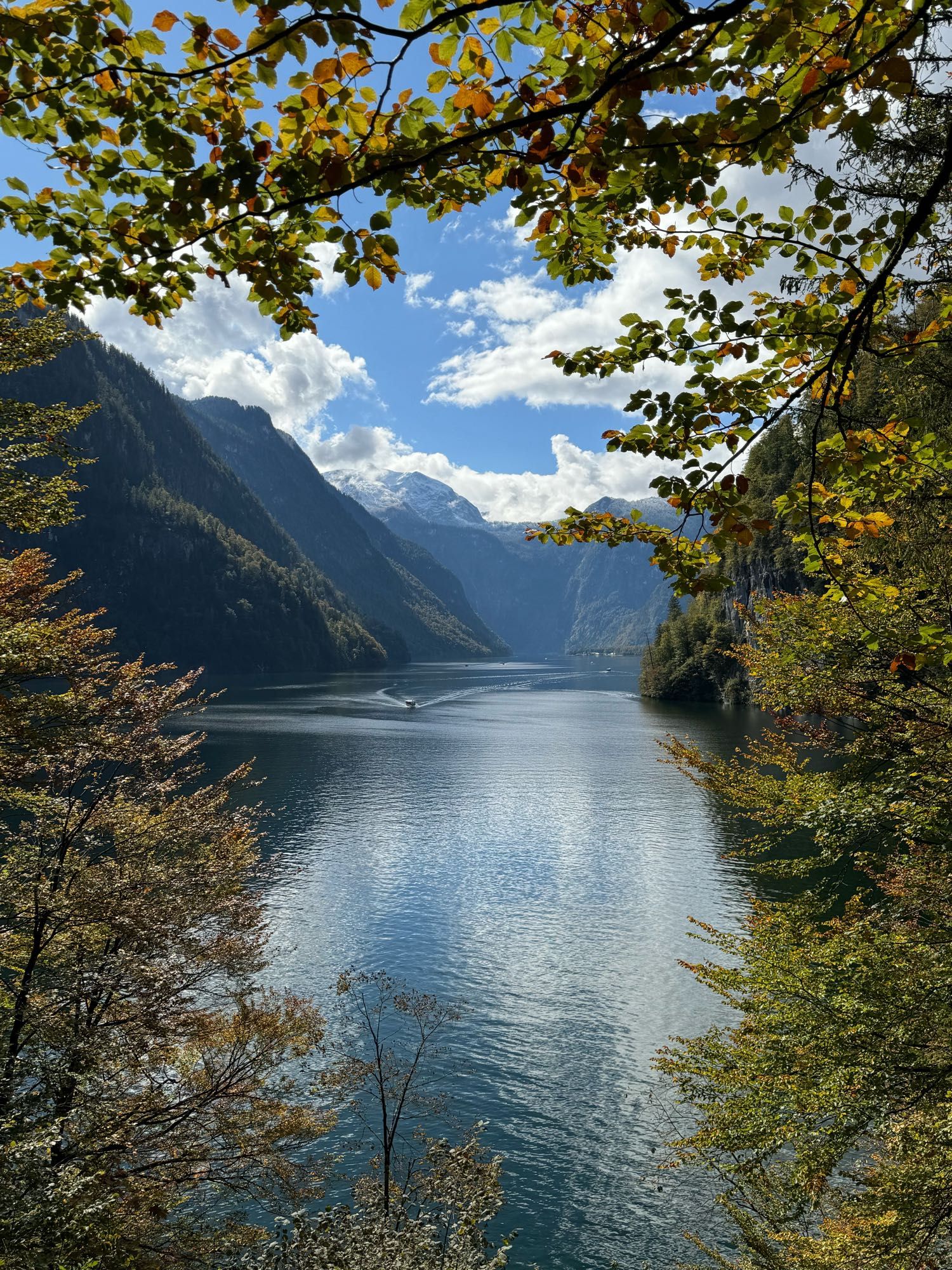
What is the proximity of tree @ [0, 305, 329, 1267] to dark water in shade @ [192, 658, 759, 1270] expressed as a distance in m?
6.57

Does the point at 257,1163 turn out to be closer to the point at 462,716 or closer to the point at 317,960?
the point at 317,960

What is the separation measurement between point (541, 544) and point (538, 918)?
27.6m

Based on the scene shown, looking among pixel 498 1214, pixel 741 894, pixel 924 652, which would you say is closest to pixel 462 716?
pixel 741 894

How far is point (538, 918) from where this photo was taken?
33.9m

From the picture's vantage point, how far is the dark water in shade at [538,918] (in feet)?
58.1

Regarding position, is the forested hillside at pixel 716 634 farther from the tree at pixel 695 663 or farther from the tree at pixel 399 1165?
the tree at pixel 399 1165

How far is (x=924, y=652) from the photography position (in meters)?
5.08

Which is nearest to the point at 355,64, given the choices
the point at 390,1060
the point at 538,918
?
the point at 390,1060

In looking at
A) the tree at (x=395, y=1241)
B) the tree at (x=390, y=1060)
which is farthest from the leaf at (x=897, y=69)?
the tree at (x=390, y=1060)

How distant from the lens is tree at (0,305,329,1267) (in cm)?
1029

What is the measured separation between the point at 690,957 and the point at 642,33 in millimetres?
31639

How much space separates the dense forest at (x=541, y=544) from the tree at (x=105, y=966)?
93mm

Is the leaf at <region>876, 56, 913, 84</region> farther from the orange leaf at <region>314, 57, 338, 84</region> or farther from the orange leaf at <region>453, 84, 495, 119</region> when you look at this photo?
the orange leaf at <region>314, 57, 338, 84</region>

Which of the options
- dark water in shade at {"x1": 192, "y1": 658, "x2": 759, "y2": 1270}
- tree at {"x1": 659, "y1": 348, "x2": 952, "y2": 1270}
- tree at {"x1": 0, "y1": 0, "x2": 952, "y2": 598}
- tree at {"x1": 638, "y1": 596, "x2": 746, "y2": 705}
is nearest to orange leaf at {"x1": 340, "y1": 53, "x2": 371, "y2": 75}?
tree at {"x1": 0, "y1": 0, "x2": 952, "y2": 598}
